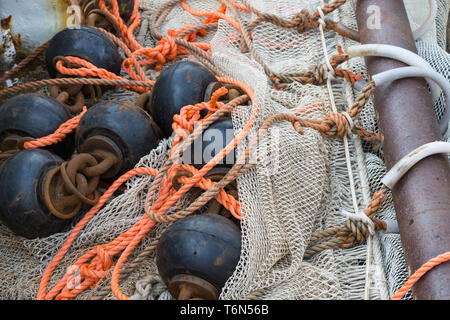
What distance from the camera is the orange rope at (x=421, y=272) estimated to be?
1.57 m

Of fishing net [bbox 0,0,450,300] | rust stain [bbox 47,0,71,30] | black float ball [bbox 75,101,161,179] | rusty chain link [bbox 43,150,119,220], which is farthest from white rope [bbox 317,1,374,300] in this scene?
rust stain [bbox 47,0,71,30]

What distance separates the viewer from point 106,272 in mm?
1941

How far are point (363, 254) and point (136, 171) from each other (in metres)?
0.91

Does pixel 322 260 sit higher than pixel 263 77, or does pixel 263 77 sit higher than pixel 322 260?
pixel 263 77

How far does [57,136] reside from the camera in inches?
87.5

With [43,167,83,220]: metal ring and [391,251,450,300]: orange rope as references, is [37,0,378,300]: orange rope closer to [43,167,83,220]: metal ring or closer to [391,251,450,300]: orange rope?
[43,167,83,220]: metal ring

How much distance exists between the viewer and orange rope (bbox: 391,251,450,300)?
61.8 inches

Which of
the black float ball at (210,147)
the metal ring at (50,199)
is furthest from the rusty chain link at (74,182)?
the black float ball at (210,147)

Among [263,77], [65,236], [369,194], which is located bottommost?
[65,236]

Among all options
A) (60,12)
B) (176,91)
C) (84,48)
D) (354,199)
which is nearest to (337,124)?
(354,199)
